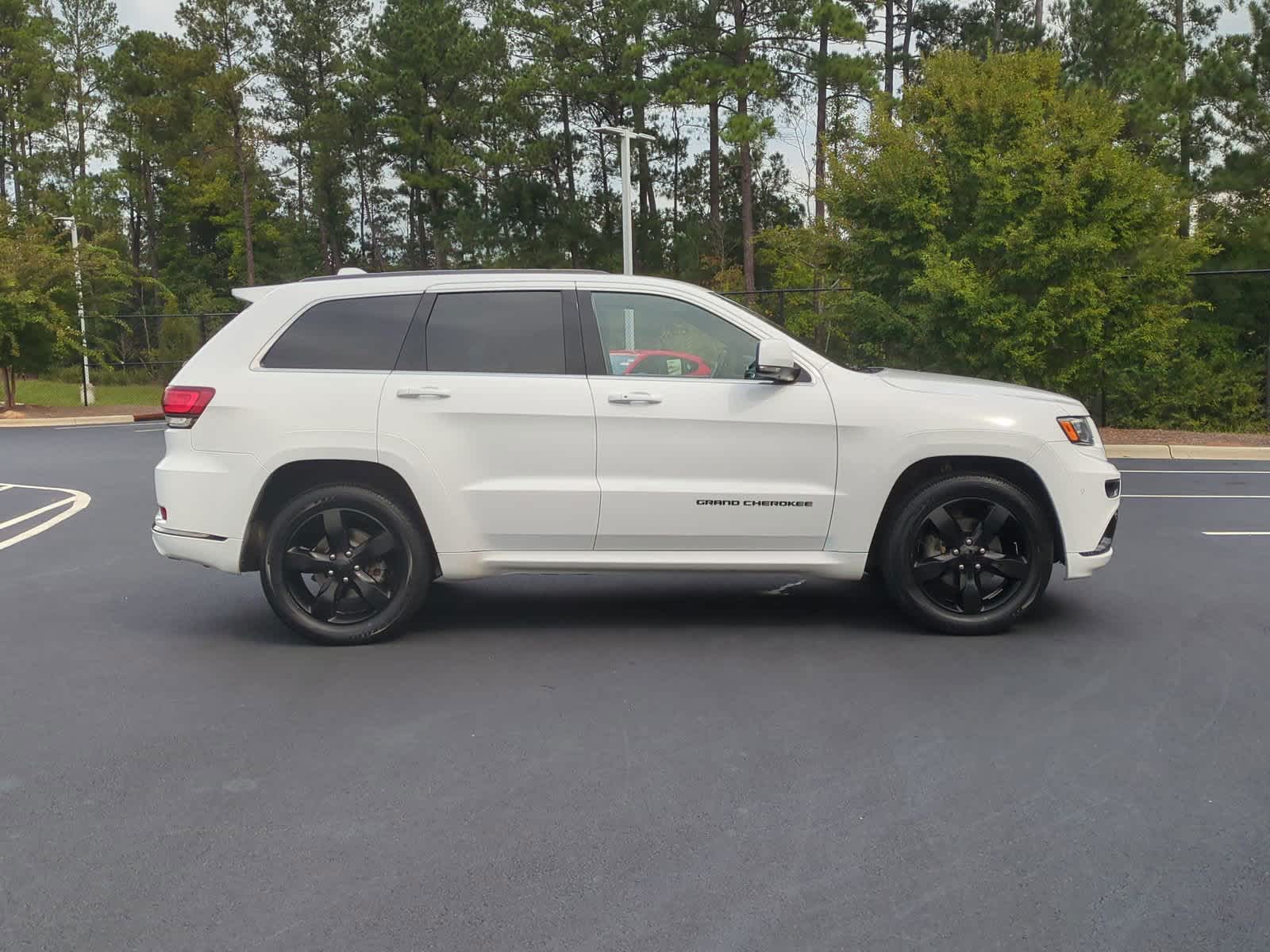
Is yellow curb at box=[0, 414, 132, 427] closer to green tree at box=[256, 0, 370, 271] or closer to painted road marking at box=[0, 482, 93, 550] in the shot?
painted road marking at box=[0, 482, 93, 550]

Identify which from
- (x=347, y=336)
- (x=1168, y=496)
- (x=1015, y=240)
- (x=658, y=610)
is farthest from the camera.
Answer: (x=1015, y=240)

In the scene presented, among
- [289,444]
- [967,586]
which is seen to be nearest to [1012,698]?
[967,586]

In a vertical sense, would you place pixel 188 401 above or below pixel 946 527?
above

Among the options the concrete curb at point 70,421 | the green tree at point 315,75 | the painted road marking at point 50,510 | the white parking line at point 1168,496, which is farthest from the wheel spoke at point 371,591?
the green tree at point 315,75

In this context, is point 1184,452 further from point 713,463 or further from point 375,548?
point 375,548

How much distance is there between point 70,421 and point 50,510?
17.1 meters

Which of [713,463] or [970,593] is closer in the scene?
[713,463]

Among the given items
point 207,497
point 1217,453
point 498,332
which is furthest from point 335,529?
point 1217,453

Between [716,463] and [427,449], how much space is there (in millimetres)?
1514

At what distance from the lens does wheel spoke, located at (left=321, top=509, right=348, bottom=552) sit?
6.50 metres

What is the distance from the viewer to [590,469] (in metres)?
6.51

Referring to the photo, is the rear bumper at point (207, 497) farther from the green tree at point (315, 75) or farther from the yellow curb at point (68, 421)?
the green tree at point (315, 75)

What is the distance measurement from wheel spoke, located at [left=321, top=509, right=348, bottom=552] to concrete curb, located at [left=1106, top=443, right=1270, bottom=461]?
1367 cm

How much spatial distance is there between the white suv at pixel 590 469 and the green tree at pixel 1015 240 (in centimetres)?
1195
